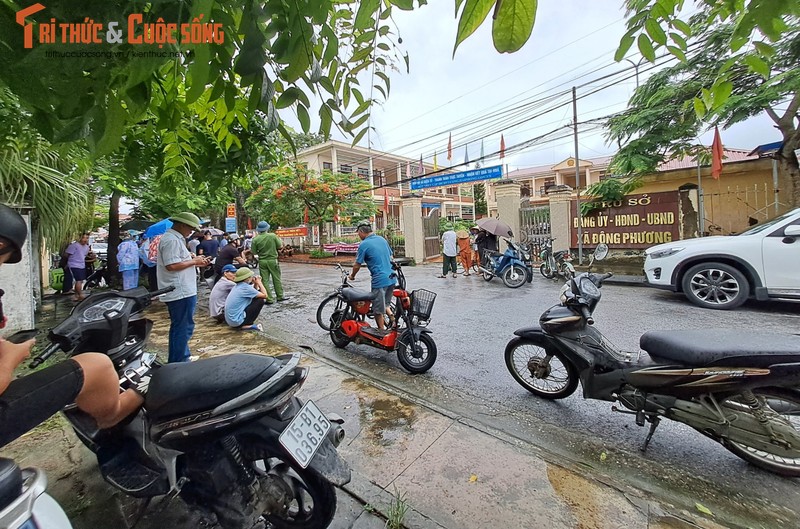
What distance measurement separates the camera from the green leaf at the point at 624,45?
52.1 inches

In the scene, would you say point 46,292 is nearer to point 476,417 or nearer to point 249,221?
point 476,417

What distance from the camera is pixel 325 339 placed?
4.85 meters

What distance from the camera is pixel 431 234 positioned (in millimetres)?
14656

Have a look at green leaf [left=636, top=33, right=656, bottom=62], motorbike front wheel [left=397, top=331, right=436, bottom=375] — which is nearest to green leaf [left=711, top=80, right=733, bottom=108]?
green leaf [left=636, top=33, right=656, bottom=62]

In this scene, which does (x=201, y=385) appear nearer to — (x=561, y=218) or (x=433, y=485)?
(x=433, y=485)

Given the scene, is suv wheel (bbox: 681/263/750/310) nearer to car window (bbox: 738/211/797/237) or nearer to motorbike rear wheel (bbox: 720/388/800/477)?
car window (bbox: 738/211/797/237)

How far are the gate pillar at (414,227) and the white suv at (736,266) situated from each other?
28.3 ft

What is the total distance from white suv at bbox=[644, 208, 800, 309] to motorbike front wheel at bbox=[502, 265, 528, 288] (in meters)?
2.62

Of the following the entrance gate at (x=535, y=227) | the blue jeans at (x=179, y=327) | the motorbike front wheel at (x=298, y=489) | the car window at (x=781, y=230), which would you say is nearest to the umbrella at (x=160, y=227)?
the blue jeans at (x=179, y=327)

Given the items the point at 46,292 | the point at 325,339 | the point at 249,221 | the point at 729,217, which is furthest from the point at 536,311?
the point at 249,221

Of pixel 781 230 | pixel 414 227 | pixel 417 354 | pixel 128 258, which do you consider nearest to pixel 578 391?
pixel 417 354

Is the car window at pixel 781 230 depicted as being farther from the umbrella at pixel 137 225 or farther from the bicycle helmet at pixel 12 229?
the umbrella at pixel 137 225

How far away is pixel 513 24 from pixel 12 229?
1770 mm

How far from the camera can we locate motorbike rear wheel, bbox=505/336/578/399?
285cm
